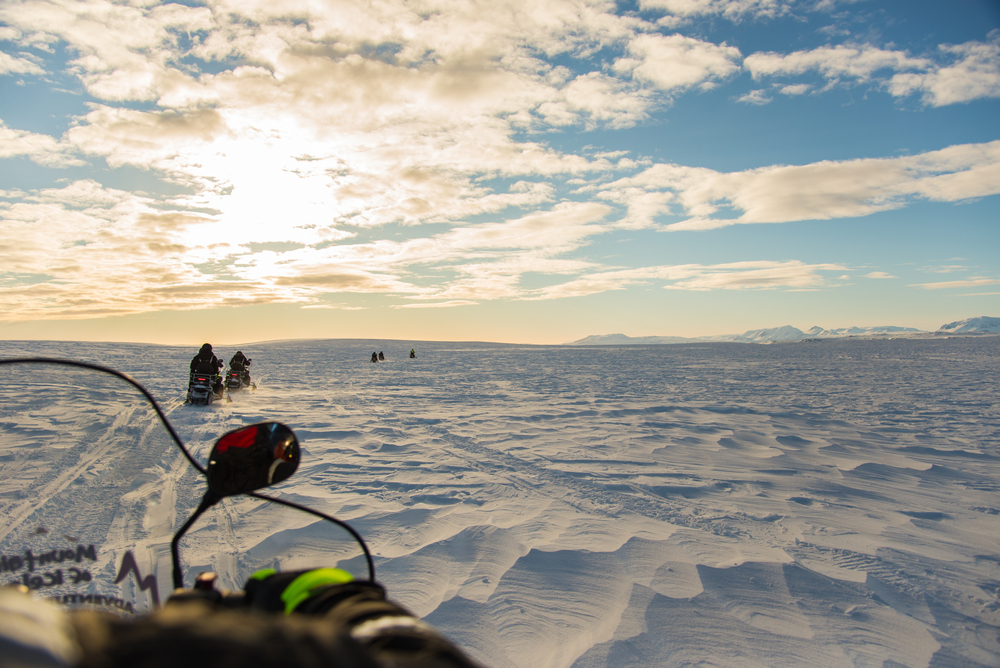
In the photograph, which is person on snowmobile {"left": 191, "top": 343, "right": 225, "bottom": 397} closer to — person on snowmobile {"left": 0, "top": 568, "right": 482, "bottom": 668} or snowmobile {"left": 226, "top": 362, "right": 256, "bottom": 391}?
snowmobile {"left": 226, "top": 362, "right": 256, "bottom": 391}

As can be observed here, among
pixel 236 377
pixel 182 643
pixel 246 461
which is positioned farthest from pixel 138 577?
pixel 236 377

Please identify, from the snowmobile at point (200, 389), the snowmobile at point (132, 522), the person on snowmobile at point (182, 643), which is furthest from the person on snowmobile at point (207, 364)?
the person on snowmobile at point (182, 643)

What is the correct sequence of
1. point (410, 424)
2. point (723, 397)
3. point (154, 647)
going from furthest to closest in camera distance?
point (723, 397)
point (410, 424)
point (154, 647)

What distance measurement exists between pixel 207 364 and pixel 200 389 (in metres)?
0.58

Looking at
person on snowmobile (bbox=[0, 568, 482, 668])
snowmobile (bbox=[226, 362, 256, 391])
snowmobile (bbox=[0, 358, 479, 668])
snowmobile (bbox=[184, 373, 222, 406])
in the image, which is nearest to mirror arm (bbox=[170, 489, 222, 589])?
snowmobile (bbox=[0, 358, 479, 668])

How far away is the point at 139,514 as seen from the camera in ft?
4.73

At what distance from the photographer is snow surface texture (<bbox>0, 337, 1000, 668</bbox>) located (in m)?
2.71

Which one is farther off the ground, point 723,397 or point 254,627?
point 254,627

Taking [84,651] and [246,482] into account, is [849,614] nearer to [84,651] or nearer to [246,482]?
[246,482]

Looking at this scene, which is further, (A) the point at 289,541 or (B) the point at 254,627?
(A) the point at 289,541

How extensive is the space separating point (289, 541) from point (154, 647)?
1.03 m

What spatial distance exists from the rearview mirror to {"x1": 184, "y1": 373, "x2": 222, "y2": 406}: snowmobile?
11044mm

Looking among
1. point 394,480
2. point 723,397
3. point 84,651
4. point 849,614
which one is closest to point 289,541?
point 84,651

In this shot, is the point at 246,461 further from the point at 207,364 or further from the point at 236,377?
the point at 236,377
